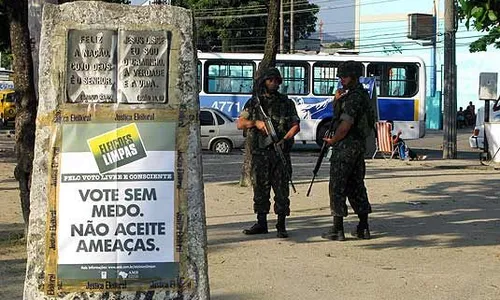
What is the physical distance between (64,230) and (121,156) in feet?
1.66

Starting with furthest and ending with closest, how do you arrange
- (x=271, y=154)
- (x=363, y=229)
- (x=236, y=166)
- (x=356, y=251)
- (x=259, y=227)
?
(x=236, y=166) < (x=259, y=227) < (x=363, y=229) < (x=271, y=154) < (x=356, y=251)

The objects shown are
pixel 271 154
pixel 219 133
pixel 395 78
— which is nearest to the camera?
pixel 271 154

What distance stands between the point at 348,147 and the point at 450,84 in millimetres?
15013

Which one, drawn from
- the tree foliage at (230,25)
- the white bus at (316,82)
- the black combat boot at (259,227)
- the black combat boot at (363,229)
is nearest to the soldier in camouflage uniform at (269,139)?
the black combat boot at (259,227)

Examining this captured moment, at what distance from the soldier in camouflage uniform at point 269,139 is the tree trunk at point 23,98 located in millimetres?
2257

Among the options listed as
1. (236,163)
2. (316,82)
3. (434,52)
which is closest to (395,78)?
(316,82)

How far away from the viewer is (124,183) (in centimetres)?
467

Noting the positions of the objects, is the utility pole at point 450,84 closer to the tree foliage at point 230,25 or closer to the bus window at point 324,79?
the bus window at point 324,79

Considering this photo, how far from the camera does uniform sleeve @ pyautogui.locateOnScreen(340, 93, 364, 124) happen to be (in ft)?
29.9

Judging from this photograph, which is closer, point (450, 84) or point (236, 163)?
point (236, 163)

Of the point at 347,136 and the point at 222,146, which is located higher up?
the point at 347,136

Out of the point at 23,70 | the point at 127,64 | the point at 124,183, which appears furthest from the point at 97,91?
the point at 23,70

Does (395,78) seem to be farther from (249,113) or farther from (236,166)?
(249,113)

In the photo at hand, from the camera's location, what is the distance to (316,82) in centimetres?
2836
